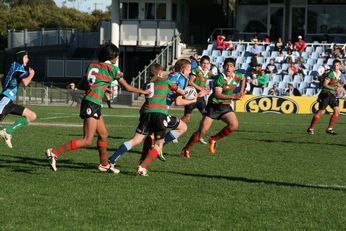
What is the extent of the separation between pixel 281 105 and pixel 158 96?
84.4 feet

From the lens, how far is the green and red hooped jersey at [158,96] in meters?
11.5

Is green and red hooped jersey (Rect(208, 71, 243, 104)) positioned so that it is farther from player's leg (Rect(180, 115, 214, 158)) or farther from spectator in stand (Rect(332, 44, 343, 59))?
spectator in stand (Rect(332, 44, 343, 59))

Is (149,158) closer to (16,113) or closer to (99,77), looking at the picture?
(99,77)

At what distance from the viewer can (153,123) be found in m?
11.5

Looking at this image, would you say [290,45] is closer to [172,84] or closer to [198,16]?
[198,16]

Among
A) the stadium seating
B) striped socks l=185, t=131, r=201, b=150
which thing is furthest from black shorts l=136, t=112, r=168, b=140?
the stadium seating

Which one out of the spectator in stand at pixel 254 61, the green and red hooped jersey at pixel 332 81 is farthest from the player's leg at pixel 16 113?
the spectator in stand at pixel 254 61

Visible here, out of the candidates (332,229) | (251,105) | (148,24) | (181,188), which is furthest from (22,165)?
(148,24)

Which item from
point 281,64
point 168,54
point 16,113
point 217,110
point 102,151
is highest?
point 168,54

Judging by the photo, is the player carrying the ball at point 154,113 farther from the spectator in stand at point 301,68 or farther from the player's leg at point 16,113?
the spectator in stand at point 301,68

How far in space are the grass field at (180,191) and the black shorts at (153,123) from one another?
670 millimetres

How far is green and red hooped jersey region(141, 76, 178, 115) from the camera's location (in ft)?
37.6

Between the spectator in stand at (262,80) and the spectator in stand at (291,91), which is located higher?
the spectator in stand at (262,80)

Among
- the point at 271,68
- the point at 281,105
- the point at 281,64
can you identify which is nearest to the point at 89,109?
the point at 281,105
